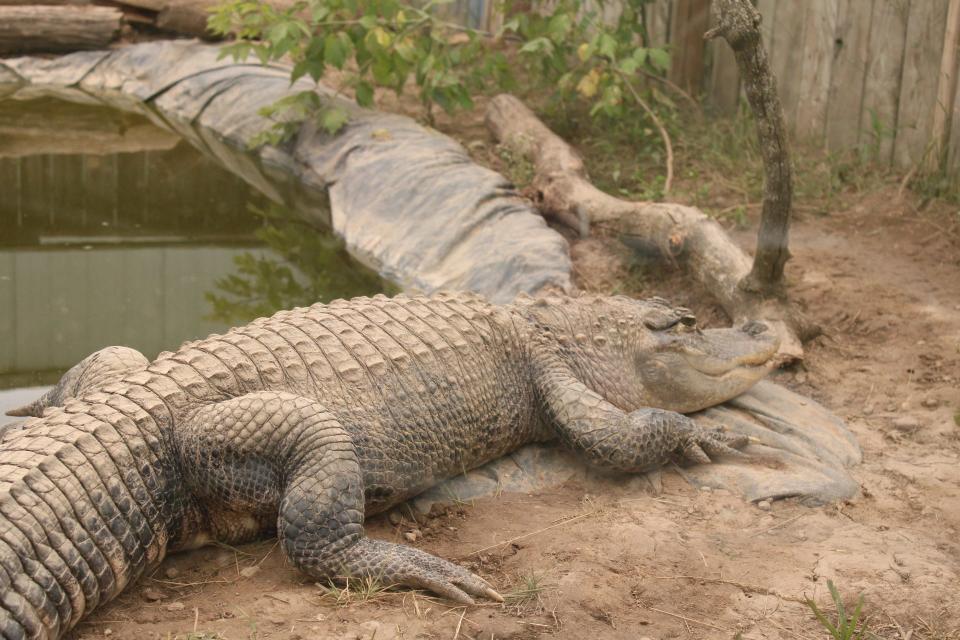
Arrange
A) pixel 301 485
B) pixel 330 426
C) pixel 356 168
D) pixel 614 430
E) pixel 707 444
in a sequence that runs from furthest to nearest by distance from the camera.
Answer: pixel 356 168, pixel 707 444, pixel 614 430, pixel 330 426, pixel 301 485

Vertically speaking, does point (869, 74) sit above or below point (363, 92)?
above

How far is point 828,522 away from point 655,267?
253 cm

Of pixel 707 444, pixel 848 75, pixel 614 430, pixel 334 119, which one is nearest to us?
pixel 614 430

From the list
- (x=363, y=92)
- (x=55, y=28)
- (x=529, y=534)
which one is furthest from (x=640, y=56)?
(x=55, y=28)

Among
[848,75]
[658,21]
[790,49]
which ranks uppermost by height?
[658,21]

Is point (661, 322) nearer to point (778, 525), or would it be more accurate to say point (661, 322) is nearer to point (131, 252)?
point (778, 525)

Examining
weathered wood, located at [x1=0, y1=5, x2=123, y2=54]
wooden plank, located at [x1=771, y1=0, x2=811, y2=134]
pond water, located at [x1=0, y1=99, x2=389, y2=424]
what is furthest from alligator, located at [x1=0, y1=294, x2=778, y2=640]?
weathered wood, located at [x1=0, y1=5, x2=123, y2=54]

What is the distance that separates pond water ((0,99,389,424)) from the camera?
17.4 ft

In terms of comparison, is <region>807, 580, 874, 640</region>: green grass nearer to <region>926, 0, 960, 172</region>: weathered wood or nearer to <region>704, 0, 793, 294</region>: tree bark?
<region>704, 0, 793, 294</region>: tree bark

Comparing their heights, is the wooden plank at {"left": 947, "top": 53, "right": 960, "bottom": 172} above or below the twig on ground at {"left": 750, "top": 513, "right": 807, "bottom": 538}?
above

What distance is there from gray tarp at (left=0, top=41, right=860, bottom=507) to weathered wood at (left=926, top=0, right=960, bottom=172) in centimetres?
230

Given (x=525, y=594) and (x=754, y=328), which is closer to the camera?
(x=525, y=594)

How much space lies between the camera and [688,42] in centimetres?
815

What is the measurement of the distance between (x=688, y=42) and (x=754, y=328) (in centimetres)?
411
